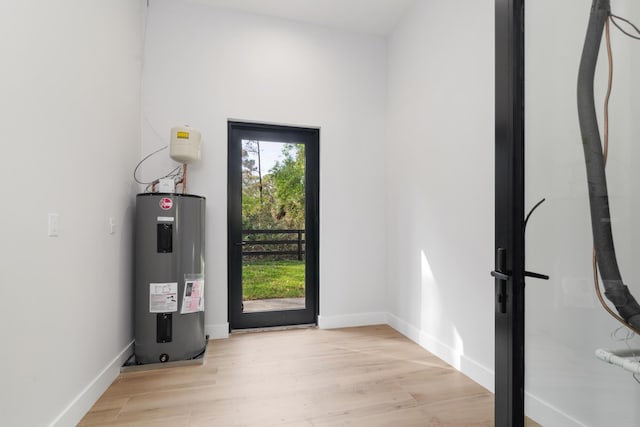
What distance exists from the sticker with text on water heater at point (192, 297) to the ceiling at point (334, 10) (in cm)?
275

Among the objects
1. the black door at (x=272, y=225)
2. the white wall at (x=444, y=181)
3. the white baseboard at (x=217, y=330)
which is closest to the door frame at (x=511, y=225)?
the white wall at (x=444, y=181)

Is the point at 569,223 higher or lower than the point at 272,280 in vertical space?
higher

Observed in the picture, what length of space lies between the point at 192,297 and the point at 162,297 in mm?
227

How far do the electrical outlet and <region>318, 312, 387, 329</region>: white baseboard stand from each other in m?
2.49

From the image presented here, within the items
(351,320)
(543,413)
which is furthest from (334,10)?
(543,413)

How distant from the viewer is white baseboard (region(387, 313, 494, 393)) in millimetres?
2184

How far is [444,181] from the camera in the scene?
2.66m

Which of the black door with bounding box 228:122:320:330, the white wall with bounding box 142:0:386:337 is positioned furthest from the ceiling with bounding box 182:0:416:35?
the black door with bounding box 228:122:320:330

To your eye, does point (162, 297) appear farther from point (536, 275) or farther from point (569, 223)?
point (569, 223)

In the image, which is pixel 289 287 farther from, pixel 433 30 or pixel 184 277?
pixel 433 30

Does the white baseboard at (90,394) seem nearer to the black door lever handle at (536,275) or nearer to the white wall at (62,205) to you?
the white wall at (62,205)

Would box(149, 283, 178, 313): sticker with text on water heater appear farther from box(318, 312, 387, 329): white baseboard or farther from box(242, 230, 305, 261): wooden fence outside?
box(318, 312, 387, 329): white baseboard

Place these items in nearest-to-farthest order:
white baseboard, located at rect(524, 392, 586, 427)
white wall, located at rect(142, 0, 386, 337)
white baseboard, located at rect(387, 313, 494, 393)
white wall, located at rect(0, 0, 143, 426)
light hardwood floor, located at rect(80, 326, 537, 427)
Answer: white baseboard, located at rect(524, 392, 586, 427), white wall, located at rect(0, 0, 143, 426), light hardwood floor, located at rect(80, 326, 537, 427), white baseboard, located at rect(387, 313, 494, 393), white wall, located at rect(142, 0, 386, 337)

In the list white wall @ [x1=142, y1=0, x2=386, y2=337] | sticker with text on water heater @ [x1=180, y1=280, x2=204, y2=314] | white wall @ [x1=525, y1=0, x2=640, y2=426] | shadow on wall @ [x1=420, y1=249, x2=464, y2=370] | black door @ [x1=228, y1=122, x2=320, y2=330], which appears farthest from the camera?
black door @ [x1=228, y1=122, x2=320, y2=330]
